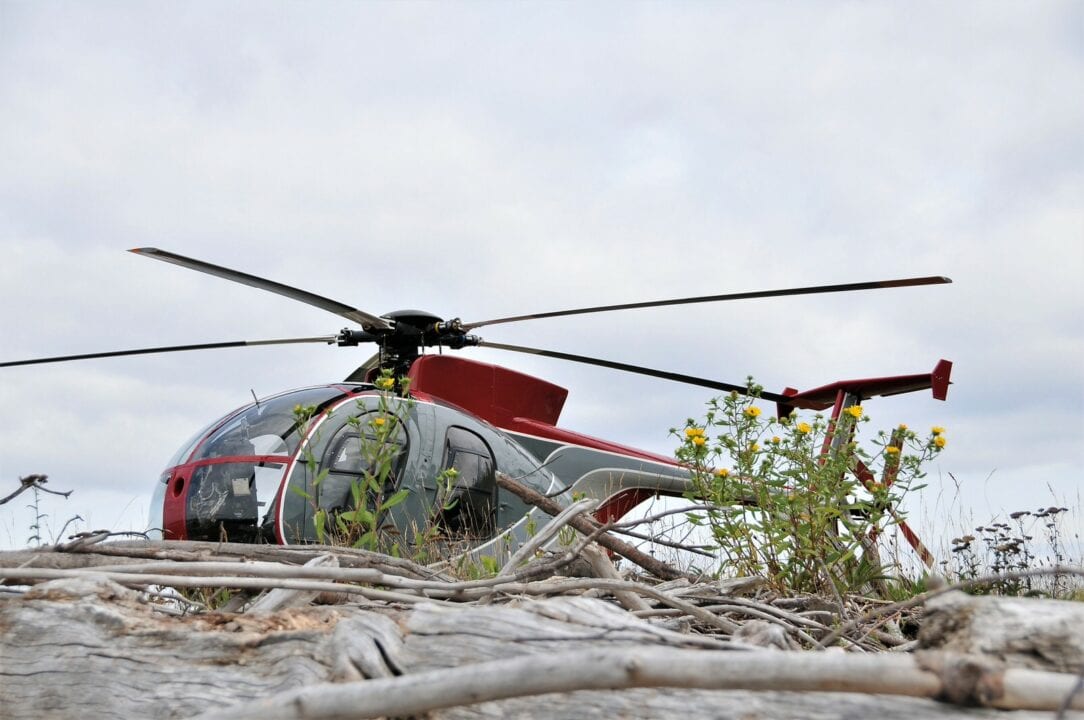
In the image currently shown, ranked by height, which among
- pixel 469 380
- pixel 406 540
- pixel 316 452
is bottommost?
pixel 406 540


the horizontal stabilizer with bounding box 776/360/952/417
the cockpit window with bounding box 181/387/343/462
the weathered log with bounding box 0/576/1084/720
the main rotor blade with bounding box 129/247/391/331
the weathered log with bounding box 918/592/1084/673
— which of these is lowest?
the weathered log with bounding box 0/576/1084/720

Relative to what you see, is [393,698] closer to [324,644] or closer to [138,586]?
[324,644]

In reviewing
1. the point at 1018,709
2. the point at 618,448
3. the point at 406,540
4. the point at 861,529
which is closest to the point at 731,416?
the point at 861,529

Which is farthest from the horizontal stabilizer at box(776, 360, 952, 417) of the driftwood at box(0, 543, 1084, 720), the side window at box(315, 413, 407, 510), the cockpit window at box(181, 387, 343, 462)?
the driftwood at box(0, 543, 1084, 720)

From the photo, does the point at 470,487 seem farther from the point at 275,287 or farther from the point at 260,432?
the point at 275,287

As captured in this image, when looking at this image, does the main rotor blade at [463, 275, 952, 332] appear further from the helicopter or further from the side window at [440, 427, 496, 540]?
the side window at [440, 427, 496, 540]

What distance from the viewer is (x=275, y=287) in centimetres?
720

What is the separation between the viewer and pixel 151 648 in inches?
93.6

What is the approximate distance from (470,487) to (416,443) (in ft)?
1.99

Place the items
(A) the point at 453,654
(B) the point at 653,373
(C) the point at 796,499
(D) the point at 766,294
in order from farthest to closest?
(B) the point at 653,373, (D) the point at 766,294, (C) the point at 796,499, (A) the point at 453,654

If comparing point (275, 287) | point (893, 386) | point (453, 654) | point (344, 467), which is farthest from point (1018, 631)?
point (893, 386)

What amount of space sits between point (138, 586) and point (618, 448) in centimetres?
691

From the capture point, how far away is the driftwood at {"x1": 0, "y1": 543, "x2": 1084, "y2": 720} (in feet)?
4.47

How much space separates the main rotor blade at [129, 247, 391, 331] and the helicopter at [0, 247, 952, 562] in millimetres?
15
